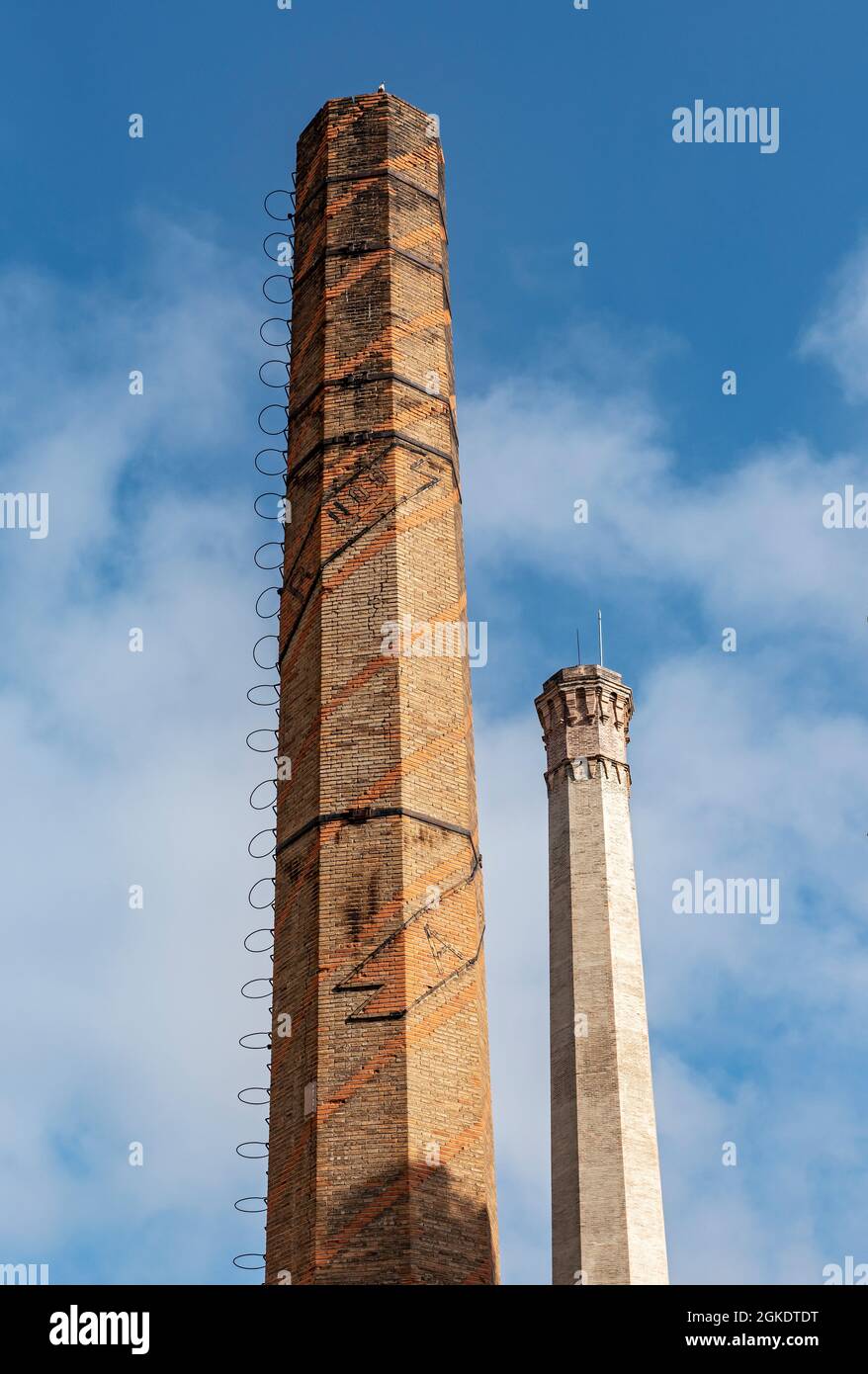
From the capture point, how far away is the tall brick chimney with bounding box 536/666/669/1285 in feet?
70.1

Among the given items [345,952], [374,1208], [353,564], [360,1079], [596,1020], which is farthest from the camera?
[596,1020]

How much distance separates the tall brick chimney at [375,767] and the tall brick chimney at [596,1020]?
391 inches

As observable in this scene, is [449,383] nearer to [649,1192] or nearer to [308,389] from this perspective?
[308,389]

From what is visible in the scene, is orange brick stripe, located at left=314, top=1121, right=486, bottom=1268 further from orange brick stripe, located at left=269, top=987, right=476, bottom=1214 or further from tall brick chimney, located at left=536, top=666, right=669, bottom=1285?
tall brick chimney, located at left=536, top=666, right=669, bottom=1285

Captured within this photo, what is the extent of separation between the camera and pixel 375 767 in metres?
12.6

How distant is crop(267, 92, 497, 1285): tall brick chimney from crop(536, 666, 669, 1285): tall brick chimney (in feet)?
32.5

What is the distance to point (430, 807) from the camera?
1259 centimetres

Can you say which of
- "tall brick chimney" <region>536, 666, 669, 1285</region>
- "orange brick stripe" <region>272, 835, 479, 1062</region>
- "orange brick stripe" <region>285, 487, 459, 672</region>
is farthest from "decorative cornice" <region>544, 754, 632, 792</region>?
"orange brick stripe" <region>272, 835, 479, 1062</region>

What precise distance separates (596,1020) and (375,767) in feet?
36.3

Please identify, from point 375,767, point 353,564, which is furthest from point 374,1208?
point 353,564

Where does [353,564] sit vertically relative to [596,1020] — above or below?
above

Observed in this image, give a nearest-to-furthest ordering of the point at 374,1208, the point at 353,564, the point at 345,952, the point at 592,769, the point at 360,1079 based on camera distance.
→ the point at 374,1208
the point at 360,1079
the point at 345,952
the point at 353,564
the point at 592,769

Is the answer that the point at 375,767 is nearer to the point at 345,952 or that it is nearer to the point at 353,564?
the point at 345,952
